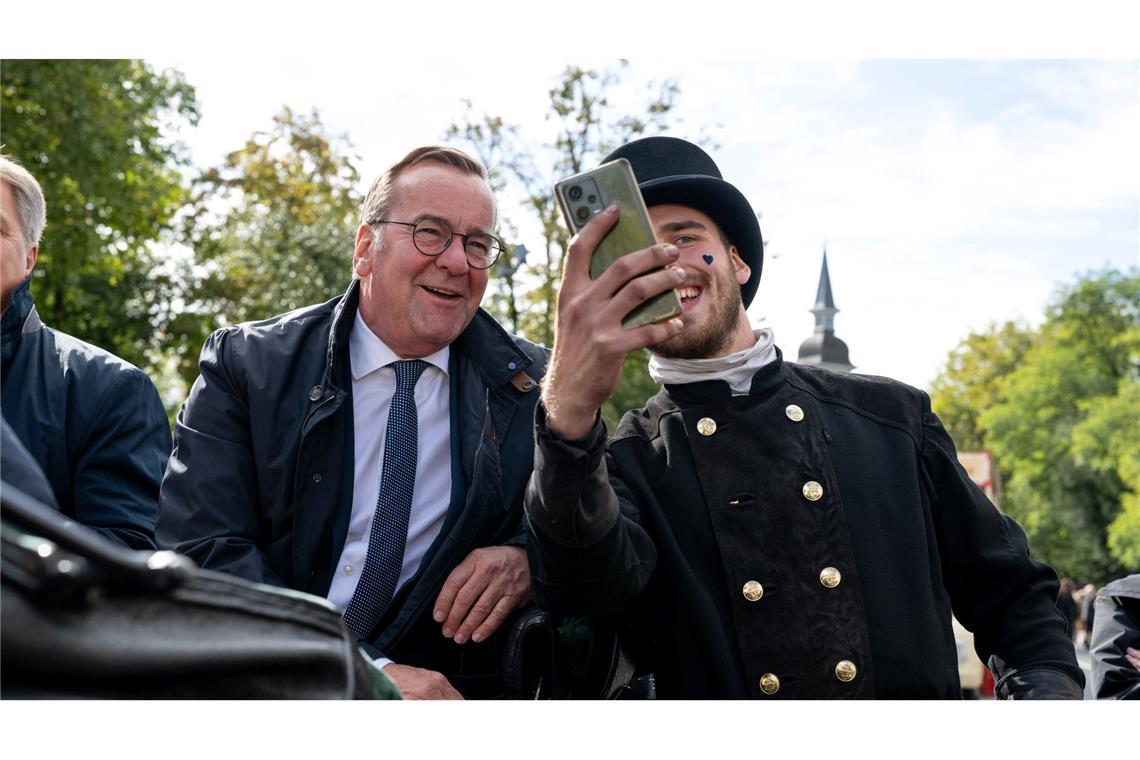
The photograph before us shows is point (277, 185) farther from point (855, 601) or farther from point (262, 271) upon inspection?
point (855, 601)

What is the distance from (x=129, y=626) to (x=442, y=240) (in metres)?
2.71

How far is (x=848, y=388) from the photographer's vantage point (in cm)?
354

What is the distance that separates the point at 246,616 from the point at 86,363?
8.82 feet

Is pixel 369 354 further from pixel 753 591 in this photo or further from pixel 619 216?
pixel 619 216

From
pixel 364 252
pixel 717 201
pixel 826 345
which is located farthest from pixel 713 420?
pixel 826 345

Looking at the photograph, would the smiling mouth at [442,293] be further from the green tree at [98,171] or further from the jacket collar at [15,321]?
the green tree at [98,171]

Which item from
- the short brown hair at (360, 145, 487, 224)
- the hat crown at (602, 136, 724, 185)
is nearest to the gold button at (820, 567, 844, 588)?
the hat crown at (602, 136, 724, 185)

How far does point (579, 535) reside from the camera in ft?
9.12

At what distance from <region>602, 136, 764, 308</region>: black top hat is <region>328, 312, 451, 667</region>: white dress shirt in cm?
86

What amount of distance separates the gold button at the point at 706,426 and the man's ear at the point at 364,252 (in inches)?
48.4

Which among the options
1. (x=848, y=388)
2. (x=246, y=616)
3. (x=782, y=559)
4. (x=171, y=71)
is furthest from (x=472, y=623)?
(x=171, y=71)

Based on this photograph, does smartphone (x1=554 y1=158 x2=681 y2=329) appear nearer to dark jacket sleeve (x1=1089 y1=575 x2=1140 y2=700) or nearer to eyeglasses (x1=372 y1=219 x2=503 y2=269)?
eyeglasses (x1=372 y1=219 x2=503 y2=269)

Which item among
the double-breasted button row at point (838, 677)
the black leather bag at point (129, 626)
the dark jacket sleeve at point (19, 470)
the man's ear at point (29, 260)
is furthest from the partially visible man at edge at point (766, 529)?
the man's ear at point (29, 260)

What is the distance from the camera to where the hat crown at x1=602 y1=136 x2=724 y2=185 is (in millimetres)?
3602
